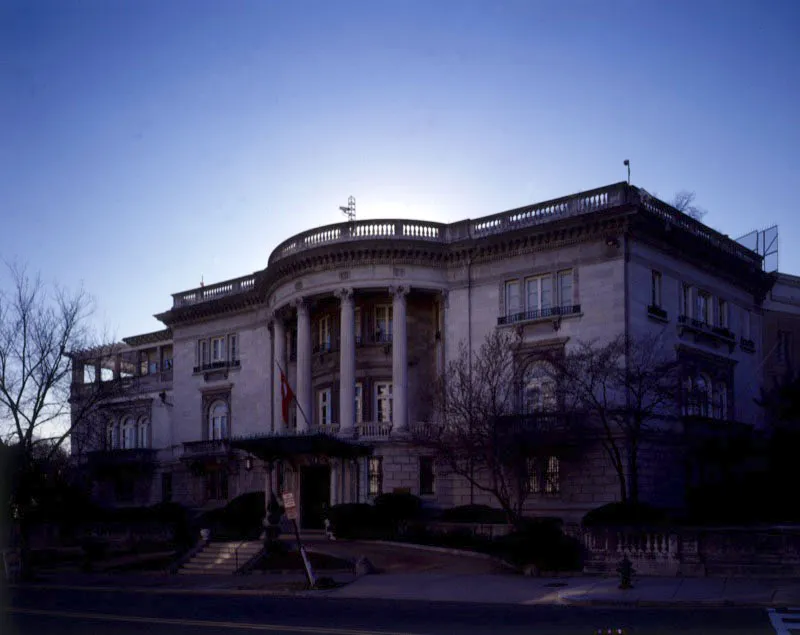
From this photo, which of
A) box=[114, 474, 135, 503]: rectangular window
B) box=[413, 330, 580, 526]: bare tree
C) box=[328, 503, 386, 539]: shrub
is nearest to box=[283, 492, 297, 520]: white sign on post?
box=[413, 330, 580, 526]: bare tree

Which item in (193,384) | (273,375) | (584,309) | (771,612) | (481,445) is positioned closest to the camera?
(771,612)

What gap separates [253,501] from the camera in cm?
5016

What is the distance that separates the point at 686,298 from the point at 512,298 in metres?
7.85

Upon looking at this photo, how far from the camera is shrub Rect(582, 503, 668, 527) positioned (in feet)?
119

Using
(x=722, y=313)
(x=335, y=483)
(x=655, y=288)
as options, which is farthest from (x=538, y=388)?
(x=722, y=313)

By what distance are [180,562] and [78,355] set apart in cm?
1034

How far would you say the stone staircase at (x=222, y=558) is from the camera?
124 feet

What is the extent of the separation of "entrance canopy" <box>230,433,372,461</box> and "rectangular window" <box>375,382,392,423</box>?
3.00 meters

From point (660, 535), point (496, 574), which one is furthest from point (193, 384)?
point (660, 535)

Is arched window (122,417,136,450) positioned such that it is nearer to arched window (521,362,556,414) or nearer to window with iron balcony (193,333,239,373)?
window with iron balcony (193,333,239,373)

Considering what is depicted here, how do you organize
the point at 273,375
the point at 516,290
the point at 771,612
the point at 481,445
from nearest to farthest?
the point at 771,612 → the point at 481,445 → the point at 516,290 → the point at 273,375

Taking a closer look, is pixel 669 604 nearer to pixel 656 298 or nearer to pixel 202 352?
pixel 656 298

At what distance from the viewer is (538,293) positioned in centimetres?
4553

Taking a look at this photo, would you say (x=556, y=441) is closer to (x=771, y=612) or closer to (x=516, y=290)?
(x=516, y=290)
